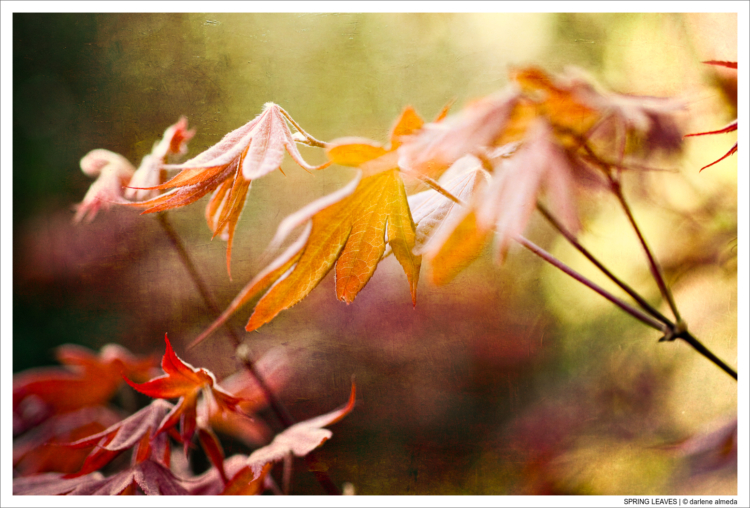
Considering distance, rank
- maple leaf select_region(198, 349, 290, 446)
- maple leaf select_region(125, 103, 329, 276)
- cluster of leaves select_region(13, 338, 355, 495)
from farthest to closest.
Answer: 1. maple leaf select_region(198, 349, 290, 446)
2. cluster of leaves select_region(13, 338, 355, 495)
3. maple leaf select_region(125, 103, 329, 276)

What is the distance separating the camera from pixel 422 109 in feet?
2.82

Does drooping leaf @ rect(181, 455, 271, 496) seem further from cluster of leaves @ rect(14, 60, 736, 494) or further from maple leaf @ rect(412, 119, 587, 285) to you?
maple leaf @ rect(412, 119, 587, 285)

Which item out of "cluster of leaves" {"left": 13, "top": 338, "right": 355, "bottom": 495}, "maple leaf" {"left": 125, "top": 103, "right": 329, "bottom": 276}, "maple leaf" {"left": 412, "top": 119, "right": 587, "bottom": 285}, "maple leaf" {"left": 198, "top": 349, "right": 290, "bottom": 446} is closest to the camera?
"maple leaf" {"left": 412, "top": 119, "right": 587, "bottom": 285}

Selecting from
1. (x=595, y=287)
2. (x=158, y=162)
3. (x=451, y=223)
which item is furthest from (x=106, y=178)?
(x=595, y=287)

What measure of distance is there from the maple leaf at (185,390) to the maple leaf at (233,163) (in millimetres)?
157

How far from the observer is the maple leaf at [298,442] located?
0.53 meters

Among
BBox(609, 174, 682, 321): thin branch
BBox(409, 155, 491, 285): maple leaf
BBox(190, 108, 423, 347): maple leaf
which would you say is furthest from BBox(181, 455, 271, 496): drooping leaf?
BBox(609, 174, 682, 321): thin branch

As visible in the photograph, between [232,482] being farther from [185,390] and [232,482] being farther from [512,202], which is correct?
[512,202]

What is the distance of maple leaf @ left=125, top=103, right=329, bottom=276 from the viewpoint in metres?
0.41

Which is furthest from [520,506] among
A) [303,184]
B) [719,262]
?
[303,184]

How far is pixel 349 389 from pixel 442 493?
0.28 m

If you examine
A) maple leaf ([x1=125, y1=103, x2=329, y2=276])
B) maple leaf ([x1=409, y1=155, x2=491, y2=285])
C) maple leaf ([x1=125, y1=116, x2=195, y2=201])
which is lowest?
maple leaf ([x1=409, y1=155, x2=491, y2=285])

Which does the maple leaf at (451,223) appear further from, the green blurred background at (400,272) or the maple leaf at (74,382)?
the maple leaf at (74,382)

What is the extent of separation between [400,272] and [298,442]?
1.56 feet
